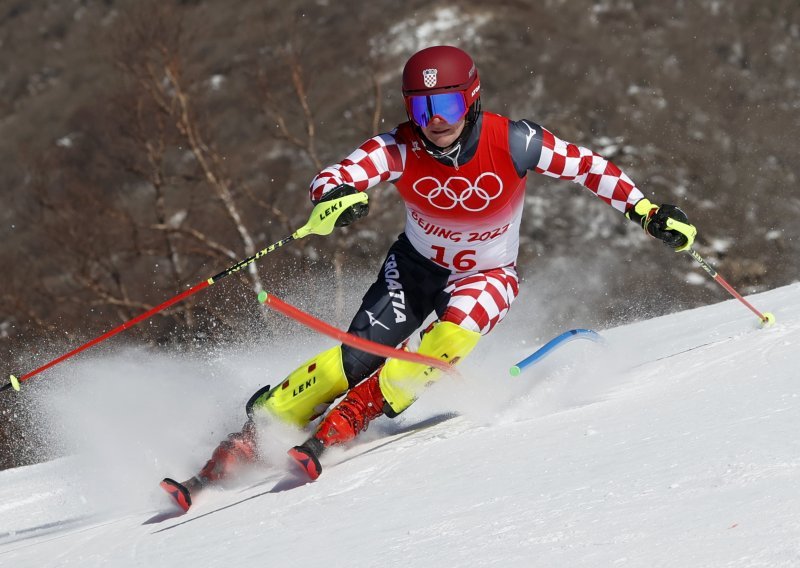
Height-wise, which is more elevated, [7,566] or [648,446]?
[648,446]

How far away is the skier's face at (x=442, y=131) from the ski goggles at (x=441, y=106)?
22mm

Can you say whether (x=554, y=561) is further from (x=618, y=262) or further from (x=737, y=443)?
(x=618, y=262)

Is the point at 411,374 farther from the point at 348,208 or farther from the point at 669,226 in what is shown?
the point at 669,226

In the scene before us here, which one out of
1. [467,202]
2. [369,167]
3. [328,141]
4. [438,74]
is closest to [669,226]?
[467,202]

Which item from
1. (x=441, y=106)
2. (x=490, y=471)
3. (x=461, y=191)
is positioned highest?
(x=441, y=106)

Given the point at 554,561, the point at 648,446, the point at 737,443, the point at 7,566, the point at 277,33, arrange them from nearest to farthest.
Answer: the point at 554,561, the point at 737,443, the point at 648,446, the point at 7,566, the point at 277,33

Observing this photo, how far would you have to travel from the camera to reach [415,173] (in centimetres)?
435

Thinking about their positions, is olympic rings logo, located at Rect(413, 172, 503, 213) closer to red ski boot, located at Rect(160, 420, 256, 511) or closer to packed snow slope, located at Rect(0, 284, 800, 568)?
packed snow slope, located at Rect(0, 284, 800, 568)

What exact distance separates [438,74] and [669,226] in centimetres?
120

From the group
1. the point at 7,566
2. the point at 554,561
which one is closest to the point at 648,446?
the point at 554,561

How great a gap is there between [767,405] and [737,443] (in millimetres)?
381

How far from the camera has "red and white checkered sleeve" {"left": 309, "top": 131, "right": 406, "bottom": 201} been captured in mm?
4211

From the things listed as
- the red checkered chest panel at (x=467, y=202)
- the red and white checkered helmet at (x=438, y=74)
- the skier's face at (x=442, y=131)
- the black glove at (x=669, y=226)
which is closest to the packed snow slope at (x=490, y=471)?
the black glove at (x=669, y=226)

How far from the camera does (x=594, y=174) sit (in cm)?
446
